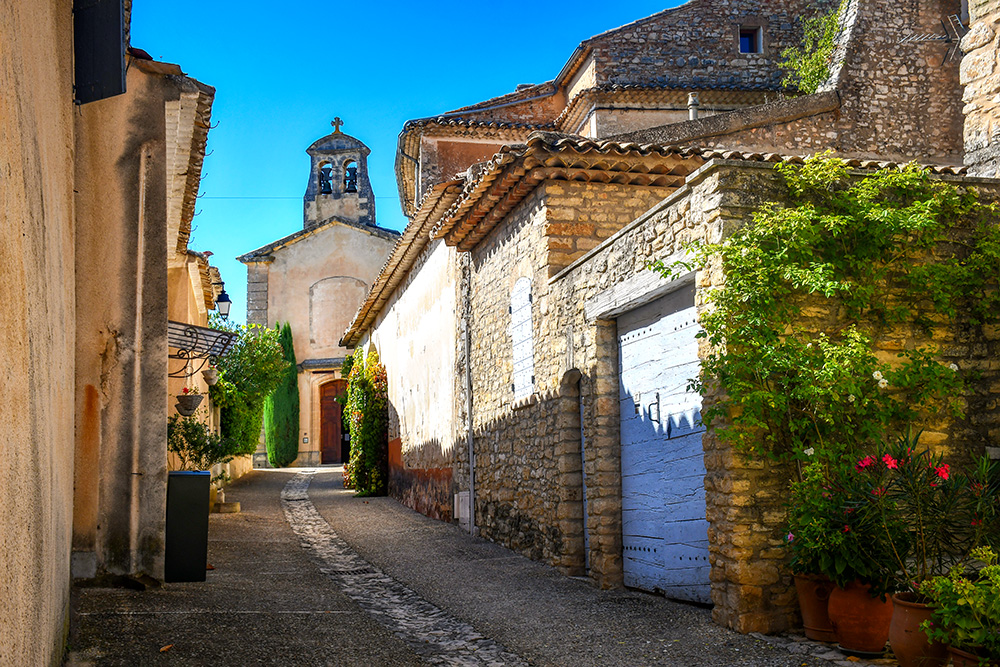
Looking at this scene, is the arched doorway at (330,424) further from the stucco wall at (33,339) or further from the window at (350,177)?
the stucco wall at (33,339)

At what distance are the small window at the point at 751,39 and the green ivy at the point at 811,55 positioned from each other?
0.52 meters

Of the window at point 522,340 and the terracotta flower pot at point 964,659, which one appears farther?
the window at point 522,340

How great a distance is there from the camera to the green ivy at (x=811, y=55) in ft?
55.5

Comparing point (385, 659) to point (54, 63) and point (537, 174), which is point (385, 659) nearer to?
point (54, 63)

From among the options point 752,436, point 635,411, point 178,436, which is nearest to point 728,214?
point 752,436

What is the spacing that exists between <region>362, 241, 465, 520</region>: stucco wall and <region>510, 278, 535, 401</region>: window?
227 cm

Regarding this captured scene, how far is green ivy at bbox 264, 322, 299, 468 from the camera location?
29766 millimetres

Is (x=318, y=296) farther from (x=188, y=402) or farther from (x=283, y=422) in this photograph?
(x=188, y=402)

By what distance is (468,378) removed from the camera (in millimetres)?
11695

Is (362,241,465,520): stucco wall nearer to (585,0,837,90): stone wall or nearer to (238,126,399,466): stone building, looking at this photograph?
(585,0,837,90): stone wall

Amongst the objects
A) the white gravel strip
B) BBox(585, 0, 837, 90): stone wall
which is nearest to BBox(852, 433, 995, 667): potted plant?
the white gravel strip

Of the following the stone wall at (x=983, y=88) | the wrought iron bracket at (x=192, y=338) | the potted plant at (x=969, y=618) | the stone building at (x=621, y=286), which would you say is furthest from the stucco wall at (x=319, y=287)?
the potted plant at (x=969, y=618)

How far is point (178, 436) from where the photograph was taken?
37.8 ft

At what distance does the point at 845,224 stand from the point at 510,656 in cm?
349
